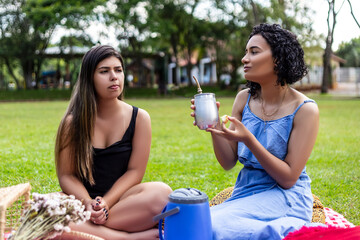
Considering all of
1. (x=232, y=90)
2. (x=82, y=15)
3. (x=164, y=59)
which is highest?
(x=82, y=15)

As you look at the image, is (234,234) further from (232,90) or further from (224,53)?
(224,53)

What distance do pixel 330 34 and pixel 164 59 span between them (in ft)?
43.4

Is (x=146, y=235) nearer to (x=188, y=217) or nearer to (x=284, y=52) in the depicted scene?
(x=188, y=217)

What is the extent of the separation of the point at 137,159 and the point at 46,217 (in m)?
1.10

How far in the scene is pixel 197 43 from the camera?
34469mm

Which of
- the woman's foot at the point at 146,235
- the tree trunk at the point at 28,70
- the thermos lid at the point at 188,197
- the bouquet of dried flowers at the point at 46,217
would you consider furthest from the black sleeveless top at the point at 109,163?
the tree trunk at the point at 28,70

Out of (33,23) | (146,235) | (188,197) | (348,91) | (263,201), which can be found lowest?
(348,91)

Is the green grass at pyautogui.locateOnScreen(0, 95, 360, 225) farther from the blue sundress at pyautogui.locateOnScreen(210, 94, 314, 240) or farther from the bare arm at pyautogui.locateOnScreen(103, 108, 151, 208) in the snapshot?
the bare arm at pyautogui.locateOnScreen(103, 108, 151, 208)

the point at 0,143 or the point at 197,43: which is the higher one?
the point at 197,43

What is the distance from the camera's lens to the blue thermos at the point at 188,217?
2295 mm

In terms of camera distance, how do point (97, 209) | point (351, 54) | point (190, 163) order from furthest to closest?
point (351, 54) < point (190, 163) < point (97, 209)

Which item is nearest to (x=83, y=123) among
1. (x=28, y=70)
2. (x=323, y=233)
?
(x=323, y=233)

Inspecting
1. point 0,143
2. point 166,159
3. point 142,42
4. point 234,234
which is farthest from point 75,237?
point 142,42

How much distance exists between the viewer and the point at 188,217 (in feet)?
7.53
